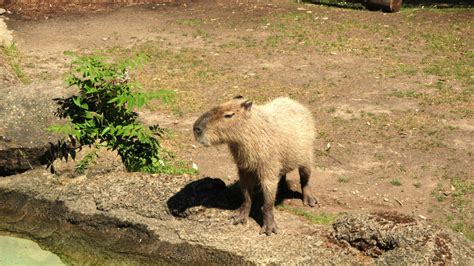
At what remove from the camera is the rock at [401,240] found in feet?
13.0

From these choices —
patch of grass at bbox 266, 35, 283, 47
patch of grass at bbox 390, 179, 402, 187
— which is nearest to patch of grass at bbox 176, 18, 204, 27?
patch of grass at bbox 266, 35, 283, 47

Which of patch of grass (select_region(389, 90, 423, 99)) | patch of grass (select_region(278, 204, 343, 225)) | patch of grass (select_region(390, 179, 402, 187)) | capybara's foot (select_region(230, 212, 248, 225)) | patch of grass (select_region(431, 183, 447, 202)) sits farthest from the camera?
patch of grass (select_region(389, 90, 423, 99))

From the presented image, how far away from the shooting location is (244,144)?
5.04m

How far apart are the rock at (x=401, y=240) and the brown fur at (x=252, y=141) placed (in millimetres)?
643

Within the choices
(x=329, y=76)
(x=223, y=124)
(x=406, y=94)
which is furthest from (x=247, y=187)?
(x=329, y=76)

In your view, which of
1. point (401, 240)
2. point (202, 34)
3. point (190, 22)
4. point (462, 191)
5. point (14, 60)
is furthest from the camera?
point (190, 22)

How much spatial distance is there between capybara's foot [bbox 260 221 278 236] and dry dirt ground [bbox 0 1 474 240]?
888mm

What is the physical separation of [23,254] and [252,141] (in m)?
1.91

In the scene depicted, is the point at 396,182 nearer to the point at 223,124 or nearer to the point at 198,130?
the point at 223,124

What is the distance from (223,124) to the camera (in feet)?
16.4

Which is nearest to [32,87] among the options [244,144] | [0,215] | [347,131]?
[0,215]

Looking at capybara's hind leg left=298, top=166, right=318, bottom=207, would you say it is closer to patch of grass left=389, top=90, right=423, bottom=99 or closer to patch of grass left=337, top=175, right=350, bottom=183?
patch of grass left=337, top=175, right=350, bottom=183

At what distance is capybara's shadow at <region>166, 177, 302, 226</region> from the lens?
498cm

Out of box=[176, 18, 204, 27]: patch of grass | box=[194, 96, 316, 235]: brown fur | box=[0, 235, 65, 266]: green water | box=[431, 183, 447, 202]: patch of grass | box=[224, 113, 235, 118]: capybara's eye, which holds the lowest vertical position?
box=[431, 183, 447, 202]: patch of grass
